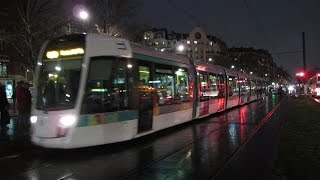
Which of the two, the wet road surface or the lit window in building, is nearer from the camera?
the wet road surface

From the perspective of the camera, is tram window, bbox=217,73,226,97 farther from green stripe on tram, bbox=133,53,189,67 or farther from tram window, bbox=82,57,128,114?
tram window, bbox=82,57,128,114

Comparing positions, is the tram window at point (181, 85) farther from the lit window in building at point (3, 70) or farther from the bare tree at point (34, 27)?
the lit window in building at point (3, 70)

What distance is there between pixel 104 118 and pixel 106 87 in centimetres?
85

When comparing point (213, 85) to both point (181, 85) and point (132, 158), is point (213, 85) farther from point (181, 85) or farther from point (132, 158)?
point (132, 158)

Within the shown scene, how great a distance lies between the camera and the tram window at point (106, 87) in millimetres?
12391

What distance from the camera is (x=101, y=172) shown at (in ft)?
32.6

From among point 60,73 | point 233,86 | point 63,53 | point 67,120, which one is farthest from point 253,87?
point 67,120

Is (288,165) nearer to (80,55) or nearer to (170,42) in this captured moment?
(80,55)

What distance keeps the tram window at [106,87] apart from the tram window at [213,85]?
11762mm

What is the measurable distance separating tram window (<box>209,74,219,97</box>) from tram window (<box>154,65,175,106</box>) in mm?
7047

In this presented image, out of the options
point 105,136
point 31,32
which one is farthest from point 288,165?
point 31,32

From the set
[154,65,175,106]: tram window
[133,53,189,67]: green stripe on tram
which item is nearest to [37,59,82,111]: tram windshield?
[133,53,189,67]: green stripe on tram

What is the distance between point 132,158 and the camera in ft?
Result: 38.6

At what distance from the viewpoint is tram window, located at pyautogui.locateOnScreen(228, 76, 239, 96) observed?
3090 cm
